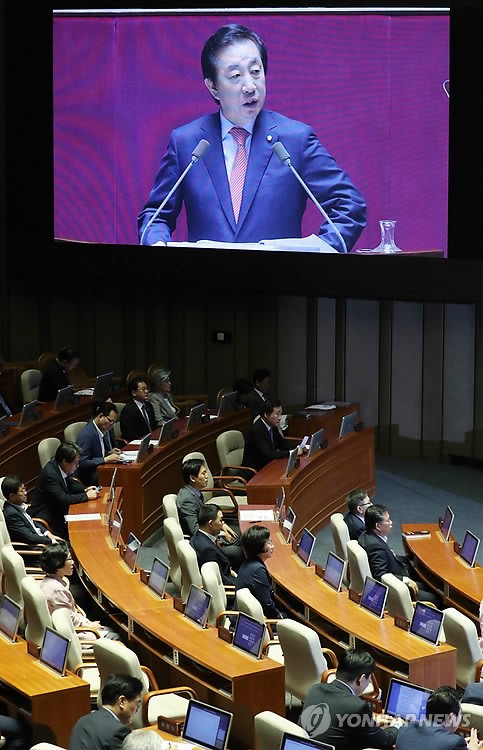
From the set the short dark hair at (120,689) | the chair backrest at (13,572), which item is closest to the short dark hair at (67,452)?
the chair backrest at (13,572)

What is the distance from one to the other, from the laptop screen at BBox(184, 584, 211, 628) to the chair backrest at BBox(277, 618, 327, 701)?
50 centimetres

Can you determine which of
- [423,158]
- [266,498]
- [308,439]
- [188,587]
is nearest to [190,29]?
[423,158]

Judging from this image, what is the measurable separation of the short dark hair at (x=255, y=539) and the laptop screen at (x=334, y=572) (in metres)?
0.42

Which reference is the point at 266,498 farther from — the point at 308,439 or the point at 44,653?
the point at 44,653

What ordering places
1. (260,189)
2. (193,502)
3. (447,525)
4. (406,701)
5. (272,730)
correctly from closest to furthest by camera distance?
(272,730)
(406,701)
(447,525)
(193,502)
(260,189)

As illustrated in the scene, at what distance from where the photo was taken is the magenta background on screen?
1227cm

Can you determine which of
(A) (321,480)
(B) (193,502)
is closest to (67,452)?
(B) (193,502)

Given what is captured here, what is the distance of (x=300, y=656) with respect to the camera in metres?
6.79

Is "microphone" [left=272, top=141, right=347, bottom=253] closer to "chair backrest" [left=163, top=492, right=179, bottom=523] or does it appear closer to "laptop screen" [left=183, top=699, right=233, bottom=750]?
"chair backrest" [left=163, top=492, right=179, bottom=523]

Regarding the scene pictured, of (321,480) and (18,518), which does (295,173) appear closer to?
(321,480)

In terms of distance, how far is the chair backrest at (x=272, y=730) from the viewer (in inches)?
219

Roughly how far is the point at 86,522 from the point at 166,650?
6.72ft

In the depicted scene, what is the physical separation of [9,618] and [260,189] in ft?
23.2

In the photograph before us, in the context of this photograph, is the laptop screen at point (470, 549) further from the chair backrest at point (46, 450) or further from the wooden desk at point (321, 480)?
the chair backrest at point (46, 450)
